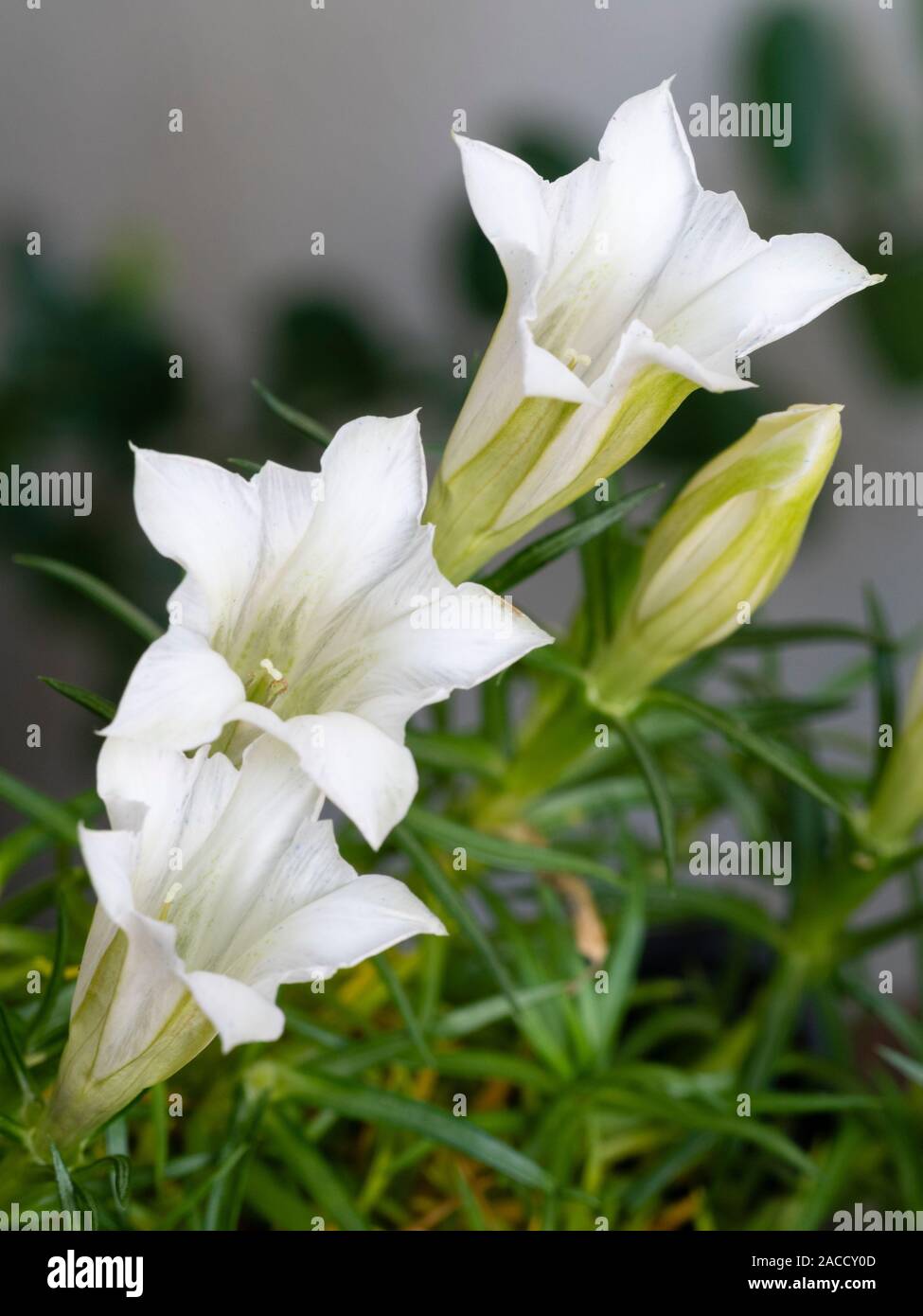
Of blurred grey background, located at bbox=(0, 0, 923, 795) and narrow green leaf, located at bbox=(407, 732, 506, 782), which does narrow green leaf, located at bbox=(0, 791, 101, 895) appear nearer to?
narrow green leaf, located at bbox=(407, 732, 506, 782)

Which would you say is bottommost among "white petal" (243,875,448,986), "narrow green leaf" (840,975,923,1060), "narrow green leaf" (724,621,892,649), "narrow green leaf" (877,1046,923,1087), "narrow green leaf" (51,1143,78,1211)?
"narrow green leaf" (51,1143,78,1211)

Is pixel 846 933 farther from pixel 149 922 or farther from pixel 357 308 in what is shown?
pixel 357 308

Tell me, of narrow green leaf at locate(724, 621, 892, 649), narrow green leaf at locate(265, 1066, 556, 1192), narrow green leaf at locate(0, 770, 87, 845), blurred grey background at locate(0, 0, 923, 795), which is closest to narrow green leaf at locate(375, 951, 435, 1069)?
narrow green leaf at locate(265, 1066, 556, 1192)

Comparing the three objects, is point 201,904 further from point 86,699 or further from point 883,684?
point 883,684

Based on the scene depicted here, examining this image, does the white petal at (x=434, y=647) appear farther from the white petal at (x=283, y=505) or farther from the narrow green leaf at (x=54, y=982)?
the narrow green leaf at (x=54, y=982)

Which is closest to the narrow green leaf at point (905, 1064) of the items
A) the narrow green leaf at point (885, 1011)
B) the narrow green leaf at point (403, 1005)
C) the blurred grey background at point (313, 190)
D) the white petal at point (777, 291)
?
the narrow green leaf at point (885, 1011)
